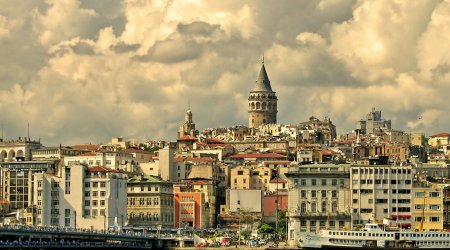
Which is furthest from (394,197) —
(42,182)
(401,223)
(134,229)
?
(42,182)

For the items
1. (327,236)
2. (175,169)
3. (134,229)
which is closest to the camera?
(327,236)

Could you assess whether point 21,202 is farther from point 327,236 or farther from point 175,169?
point 327,236

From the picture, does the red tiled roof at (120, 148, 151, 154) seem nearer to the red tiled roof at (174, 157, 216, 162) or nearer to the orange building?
the red tiled roof at (174, 157, 216, 162)

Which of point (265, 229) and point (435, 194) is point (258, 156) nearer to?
point (265, 229)

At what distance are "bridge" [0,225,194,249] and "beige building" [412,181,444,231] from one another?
2183cm

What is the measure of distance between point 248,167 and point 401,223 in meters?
50.0

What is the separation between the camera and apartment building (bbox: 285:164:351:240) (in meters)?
127

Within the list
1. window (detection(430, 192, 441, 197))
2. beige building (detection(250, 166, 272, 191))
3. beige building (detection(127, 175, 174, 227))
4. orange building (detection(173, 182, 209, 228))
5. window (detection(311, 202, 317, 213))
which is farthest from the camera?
beige building (detection(250, 166, 272, 191))

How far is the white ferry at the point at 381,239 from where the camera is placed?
117m

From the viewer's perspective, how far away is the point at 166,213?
14938 cm

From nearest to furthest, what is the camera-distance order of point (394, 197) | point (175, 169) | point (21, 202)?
point (394, 197) → point (21, 202) → point (175, 169)

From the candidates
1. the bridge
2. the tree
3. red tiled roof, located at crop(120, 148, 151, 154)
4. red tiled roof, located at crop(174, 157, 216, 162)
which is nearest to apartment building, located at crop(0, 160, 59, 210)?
red tiled roof, located at crop(120, 148, 151, 154)

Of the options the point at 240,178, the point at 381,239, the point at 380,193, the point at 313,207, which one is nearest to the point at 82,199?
the point at 313,207

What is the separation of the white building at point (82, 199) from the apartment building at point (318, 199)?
2122cm
